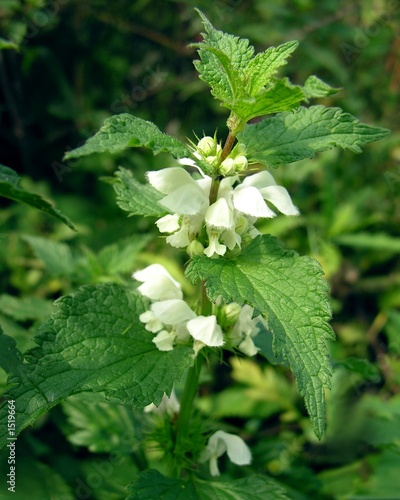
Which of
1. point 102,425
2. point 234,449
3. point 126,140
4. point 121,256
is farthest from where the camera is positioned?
point 121,256

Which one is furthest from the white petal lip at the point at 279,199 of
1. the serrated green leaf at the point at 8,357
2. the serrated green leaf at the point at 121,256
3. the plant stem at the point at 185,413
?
the serrated green leaf at the point at 121,256

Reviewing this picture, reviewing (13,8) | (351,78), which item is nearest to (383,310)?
(351,78)

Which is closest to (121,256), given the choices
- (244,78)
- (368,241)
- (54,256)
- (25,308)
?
(54,256)

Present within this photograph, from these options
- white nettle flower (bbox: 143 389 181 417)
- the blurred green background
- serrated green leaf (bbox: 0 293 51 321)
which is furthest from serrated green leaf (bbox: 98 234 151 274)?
white nettle flower (bbox: 143 389 181 417)

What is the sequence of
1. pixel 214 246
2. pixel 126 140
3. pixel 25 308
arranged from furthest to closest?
1. pixel 25 308
2. pixel 214 246
3. pixel 126 140

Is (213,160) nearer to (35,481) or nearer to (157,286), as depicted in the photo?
(157,286)

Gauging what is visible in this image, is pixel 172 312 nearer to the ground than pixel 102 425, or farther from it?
farther from it

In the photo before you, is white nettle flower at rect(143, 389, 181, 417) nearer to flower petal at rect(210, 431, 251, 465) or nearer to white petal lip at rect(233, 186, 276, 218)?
flower petal at rect(210, 431, 251, 465)
